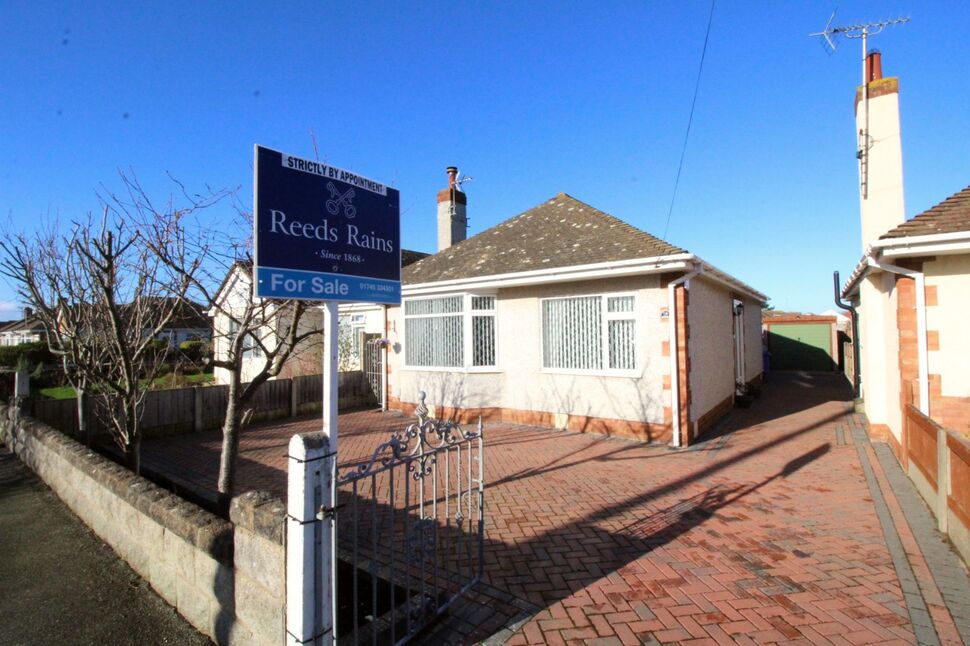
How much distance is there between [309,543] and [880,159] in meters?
10.9

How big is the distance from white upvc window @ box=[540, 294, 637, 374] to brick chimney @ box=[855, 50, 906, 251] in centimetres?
445

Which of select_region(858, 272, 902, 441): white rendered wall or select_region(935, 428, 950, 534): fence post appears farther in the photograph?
select_region(858, 272, 902, 441): white rendered wall

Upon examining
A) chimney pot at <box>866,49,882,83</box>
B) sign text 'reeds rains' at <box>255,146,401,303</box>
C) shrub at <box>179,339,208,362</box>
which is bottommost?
shrub at <box>179,339,208,362</box>

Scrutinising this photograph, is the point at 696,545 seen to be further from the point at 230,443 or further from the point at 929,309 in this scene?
the point at 929,309

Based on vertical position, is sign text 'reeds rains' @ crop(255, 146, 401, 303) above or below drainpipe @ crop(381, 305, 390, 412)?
above

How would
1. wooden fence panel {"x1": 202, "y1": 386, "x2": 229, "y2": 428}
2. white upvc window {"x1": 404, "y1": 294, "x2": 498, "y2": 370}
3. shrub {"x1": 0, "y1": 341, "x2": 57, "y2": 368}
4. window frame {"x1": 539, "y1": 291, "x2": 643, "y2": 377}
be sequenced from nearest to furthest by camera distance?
1. window frame {"x1": 539, "y1": 291, "x2": 643, "y2": 377}
2. wooden fence panel {"x1": 202, "y1": 386, "x2": 229, "y2": 428}
3. white upvc window {"x1": 404, "y1": 294, "x2": 498, "y2": 370}
4. shrub {"x1": 0, "y1": 341, "x2": 57, "y2": 368}

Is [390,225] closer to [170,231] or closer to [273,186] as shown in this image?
[273,186]

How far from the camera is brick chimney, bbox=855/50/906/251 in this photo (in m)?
8.65

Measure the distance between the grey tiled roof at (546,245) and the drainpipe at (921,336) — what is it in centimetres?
301

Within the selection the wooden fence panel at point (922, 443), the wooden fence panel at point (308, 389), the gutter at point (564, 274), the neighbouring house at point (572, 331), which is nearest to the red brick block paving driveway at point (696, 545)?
the wooden fence panel at point (922, 443)

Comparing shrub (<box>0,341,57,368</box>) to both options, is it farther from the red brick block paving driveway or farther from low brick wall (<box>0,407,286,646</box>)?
low brick wall (<box>0,407,286,646</box>)

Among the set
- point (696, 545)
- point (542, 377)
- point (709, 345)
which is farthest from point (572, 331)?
point (696, 545)

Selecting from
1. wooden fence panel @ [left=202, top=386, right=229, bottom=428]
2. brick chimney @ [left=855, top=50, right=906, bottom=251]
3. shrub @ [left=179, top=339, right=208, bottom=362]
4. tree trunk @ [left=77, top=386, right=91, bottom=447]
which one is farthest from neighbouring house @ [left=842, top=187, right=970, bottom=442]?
tree trunk @ [left=77, top=386, right=91, bottom=447]

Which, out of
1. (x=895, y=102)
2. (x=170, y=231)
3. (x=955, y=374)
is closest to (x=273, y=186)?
(x=170, y=231)
